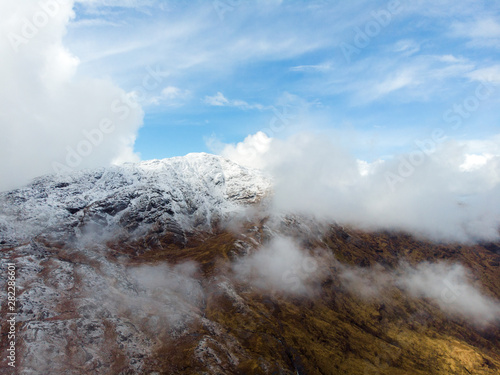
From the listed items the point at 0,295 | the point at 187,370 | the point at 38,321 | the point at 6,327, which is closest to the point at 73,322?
the point at 38,321

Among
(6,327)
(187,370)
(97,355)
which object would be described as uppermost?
(6,327)

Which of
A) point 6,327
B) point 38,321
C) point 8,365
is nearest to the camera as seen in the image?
point 8,365

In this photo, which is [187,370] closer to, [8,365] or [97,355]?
[97,355]

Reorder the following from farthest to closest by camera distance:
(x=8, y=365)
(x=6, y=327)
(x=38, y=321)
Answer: (x=38, y=321) → (x=6, y=327) → (x=8, y=365)

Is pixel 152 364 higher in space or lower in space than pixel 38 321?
lower

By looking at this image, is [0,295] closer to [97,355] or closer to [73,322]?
[73,322]

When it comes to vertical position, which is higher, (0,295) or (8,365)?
(0,295)

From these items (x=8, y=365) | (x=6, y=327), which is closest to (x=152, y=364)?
(x=8, y=365)

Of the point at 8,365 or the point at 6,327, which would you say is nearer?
the point at 8,365

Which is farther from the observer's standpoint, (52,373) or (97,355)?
(97,355)
